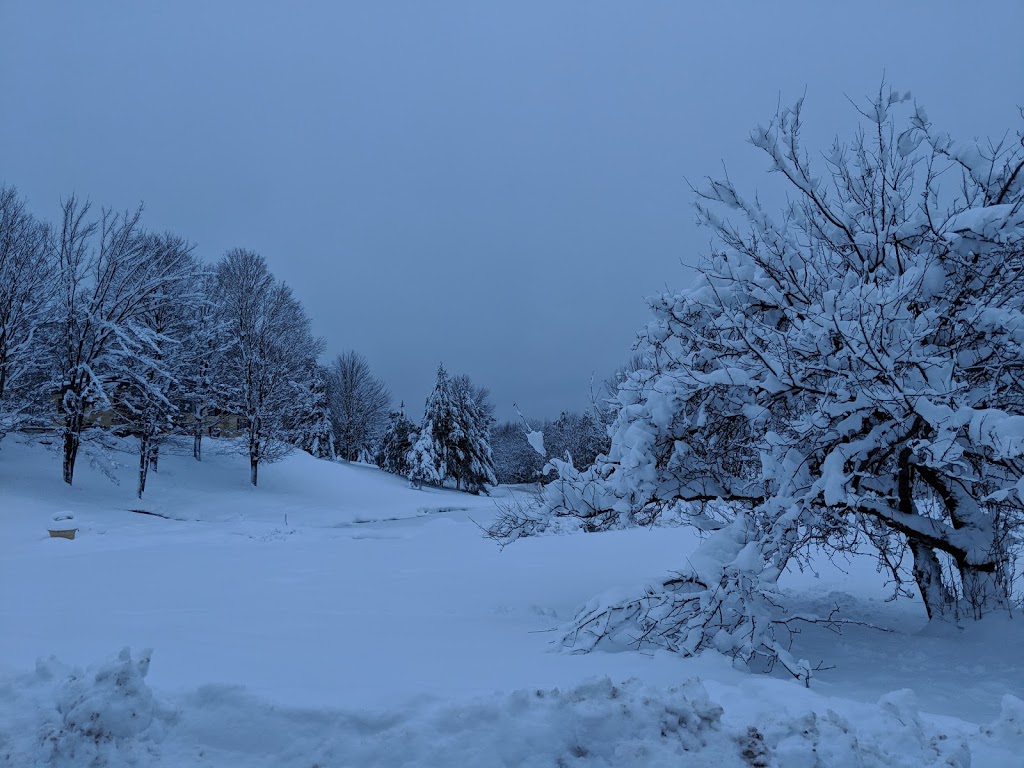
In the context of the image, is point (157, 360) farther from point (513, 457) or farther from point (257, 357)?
point (513, 457)

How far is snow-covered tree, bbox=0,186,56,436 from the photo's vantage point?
49.3ft

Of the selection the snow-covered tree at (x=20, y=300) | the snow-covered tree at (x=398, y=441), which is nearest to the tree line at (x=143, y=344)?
the snow-covered tree at (x=20, y=300)

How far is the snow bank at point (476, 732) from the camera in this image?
223 cm

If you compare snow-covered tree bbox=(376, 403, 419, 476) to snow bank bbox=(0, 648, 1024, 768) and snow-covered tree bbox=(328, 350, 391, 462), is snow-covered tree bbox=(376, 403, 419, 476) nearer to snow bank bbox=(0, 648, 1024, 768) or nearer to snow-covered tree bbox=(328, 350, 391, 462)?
snow-covered tree bbox=(328, 350, 391, 462)

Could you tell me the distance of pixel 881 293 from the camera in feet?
12.7

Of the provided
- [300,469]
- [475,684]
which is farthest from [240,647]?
[300,469]

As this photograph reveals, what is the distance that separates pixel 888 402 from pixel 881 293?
702 mm

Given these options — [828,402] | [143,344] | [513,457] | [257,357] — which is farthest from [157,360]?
[513,457]

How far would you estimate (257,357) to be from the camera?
2292 cm

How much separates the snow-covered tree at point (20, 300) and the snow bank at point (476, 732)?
1608cm

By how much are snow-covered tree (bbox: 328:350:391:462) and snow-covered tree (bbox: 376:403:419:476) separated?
6576 mm

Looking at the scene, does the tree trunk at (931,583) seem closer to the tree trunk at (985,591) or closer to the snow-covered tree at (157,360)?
the tree trunk at (985,591)

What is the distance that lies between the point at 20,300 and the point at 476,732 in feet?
59.5

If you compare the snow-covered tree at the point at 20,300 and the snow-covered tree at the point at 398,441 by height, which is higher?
the snow-covered tree at the point at 20,300
